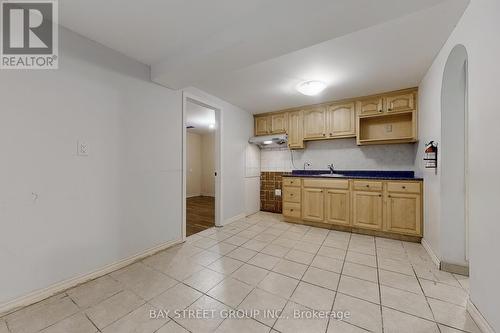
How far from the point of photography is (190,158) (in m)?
6.78

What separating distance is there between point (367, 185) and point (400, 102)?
1.40 metres

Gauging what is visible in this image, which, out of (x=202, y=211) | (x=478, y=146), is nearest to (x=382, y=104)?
(x=478, y=146)

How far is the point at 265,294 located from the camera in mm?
1617

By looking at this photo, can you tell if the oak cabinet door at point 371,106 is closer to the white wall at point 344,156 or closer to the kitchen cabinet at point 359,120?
the kitchen cabinet at point 359,120

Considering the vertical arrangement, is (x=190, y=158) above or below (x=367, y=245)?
above

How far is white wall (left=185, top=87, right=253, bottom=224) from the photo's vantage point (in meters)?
3.55

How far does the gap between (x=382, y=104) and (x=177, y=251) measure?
379 cm

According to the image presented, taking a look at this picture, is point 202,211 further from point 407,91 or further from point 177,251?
point 407,91

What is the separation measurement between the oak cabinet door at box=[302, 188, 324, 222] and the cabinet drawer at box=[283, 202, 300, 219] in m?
0.11

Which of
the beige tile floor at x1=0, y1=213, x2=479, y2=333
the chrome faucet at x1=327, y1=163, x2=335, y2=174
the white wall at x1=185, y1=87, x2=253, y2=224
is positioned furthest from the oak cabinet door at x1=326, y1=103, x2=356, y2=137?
the beige tile floor at x1=0, y1=213, x2=479, y2=333

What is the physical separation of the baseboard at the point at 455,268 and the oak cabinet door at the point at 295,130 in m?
2.59

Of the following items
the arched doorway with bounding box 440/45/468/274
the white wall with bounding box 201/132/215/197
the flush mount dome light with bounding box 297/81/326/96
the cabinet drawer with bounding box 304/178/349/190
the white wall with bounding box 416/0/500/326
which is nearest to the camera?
the white wall with bounding box 416/0/500/326

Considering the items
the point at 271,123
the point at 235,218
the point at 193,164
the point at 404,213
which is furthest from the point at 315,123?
the point at 193,164

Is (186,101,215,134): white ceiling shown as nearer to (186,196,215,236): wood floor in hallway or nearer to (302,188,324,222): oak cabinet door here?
(186,196,215,236): wood floor in hallway
